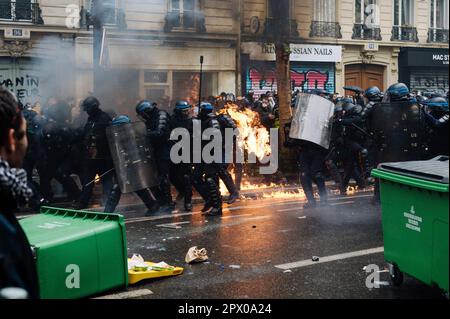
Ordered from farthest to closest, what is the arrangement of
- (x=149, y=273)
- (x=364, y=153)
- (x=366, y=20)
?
(x=366, y=20), (x=364, y=153), (x=149, y=273)

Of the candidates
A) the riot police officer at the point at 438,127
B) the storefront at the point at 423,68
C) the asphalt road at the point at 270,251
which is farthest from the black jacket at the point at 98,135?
the storefront at the point at 423,68

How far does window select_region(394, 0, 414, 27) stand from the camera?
23.8 m

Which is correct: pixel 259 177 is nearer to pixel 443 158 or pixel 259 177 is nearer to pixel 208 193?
pixel 208 193

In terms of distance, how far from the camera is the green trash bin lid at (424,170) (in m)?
3.93

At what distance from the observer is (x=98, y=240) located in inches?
173

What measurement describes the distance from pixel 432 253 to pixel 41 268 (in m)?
2.53

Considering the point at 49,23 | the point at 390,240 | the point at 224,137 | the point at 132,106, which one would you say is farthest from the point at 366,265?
the point at 49,23

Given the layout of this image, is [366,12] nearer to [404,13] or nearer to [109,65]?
[404,13]

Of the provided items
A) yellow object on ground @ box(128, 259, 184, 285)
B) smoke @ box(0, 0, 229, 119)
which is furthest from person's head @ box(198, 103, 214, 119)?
smoke @ box(0, 0, 229, 119)

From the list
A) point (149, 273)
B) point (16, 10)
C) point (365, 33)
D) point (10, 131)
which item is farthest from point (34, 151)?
point (365, 33)

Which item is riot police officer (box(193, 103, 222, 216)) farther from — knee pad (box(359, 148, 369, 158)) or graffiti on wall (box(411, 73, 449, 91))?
graffiti on wall (box(411, 73, 449, 91))

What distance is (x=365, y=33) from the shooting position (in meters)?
23.4

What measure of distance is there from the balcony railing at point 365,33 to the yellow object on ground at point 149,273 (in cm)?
1937

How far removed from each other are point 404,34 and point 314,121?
17.3 metres
